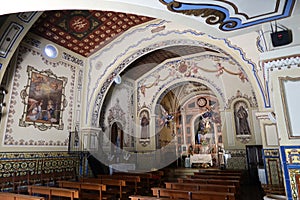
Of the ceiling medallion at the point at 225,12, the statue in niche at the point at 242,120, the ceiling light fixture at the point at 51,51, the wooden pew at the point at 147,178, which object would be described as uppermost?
the ceiling light fixture at the point at 51,51

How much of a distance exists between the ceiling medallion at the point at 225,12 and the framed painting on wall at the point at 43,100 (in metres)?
6.71

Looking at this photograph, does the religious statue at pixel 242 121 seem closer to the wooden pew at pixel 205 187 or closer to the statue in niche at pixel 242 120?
the statue in niche at pixel 242 120

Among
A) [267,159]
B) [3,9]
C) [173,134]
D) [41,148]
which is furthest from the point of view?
[173,134]

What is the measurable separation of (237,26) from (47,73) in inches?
299

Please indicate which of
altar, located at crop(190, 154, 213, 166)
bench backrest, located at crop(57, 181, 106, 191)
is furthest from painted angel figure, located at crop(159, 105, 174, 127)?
bench backrest, located at crop(57, 181, 106, 191)

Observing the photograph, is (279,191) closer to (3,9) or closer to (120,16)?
(3,9)

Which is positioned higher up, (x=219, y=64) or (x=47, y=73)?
(x=219, y=64)

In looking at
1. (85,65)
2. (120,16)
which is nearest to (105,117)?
(85,65)

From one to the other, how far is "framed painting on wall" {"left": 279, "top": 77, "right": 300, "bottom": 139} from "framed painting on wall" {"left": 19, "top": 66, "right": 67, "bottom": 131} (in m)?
7.69

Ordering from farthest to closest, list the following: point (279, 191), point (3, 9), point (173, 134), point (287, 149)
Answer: point (173, 134) → point (279, 191) → point (3, 9) → point (287, 149)

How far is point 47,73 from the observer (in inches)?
335

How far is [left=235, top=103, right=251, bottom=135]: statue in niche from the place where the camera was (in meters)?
10.4

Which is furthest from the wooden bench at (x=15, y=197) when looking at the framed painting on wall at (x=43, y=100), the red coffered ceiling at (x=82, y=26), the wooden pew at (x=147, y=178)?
the red coffered ceiling at (x=82, y=26)

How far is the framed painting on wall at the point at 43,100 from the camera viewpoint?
24.8 ft
